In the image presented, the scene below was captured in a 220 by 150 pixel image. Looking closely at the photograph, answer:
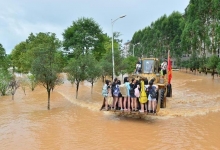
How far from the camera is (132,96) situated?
12023 mm

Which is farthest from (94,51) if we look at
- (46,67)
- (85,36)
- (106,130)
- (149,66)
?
(106,130)

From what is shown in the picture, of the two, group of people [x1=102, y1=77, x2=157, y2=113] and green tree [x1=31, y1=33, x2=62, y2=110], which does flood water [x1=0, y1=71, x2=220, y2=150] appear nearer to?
group of people [x1=102, y1=77, x2=157, y2=113]

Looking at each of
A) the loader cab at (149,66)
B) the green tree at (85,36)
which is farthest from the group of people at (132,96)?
the green tree at (85,36)

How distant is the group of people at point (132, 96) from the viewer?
37.9 feet

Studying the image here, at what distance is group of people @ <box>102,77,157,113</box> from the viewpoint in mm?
11555

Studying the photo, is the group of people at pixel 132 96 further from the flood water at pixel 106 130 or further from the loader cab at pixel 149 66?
the loader cab at pixel 149 66

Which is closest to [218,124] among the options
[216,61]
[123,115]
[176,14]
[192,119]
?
[192,119]

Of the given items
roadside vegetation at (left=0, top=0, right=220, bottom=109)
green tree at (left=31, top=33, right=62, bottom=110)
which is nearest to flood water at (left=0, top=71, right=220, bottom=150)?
green tree at (left=31, top=33, right=62, bottom=110)

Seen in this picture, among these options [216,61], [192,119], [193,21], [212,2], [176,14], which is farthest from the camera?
[176,14]

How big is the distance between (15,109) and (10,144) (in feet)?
25.1

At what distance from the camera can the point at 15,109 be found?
54.8 ft

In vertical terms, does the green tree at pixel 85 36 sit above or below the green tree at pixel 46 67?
above

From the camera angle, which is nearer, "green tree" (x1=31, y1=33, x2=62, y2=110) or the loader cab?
"green tree" (x1=31, y1=33, x2=62, y2=110)

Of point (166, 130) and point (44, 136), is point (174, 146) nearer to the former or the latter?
point (166, 130)
